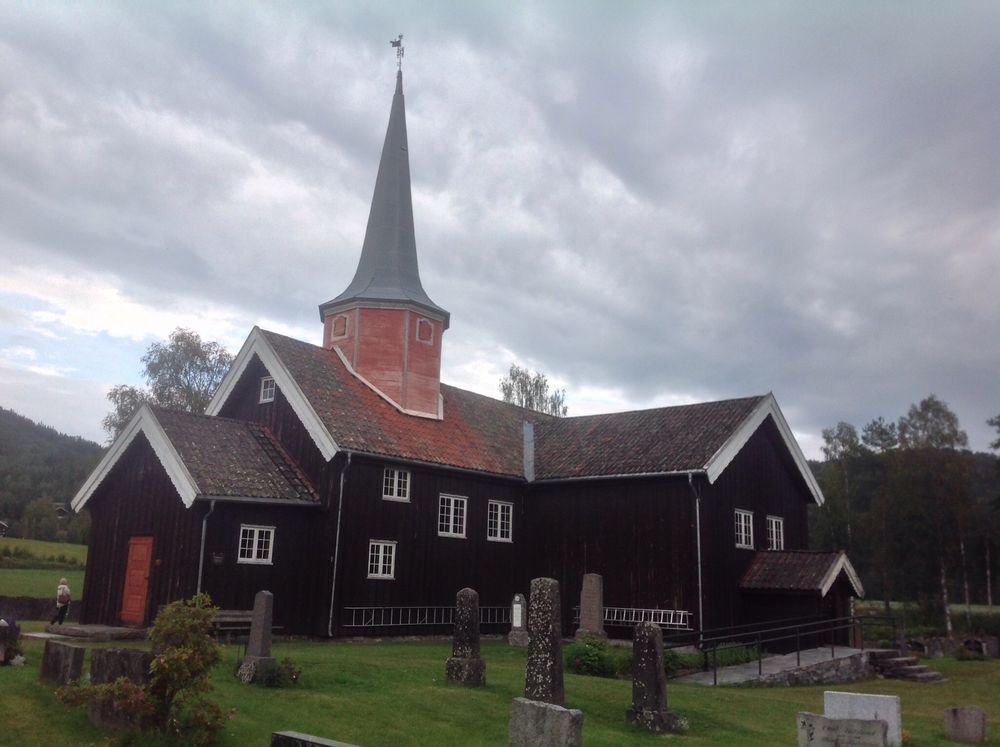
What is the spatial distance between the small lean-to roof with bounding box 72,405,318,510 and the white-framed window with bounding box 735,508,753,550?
12.4 meters

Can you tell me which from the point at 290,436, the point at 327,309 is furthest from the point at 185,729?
the point at 327,309

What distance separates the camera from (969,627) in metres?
49.4

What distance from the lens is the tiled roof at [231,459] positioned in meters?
20.8

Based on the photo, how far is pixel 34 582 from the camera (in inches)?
1519

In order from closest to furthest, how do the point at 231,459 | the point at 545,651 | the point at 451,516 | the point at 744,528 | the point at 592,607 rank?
the point at 545,651, the point at 231,459, the point at 592,607, the point at 451,516, the point at 744,528

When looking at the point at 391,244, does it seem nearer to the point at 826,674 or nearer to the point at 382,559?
the point at 382,559

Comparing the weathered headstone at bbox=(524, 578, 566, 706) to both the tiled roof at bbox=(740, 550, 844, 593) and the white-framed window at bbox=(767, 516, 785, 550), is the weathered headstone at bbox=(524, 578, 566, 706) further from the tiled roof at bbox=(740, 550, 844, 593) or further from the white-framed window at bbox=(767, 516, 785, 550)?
the white-framed window at bbox=(767, 516, 785, 550)

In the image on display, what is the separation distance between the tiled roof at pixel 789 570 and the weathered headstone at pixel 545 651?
12.7 meters

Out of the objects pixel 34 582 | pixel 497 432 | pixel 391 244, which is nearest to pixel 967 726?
pixel 497 432

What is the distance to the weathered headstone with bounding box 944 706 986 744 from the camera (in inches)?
524

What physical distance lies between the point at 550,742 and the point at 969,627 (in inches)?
1973

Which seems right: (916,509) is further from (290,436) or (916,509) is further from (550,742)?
(550,742)

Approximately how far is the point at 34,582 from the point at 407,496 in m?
24.1

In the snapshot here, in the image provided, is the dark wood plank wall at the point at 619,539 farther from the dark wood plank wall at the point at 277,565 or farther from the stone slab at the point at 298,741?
the stone slab at the point at 298,741
